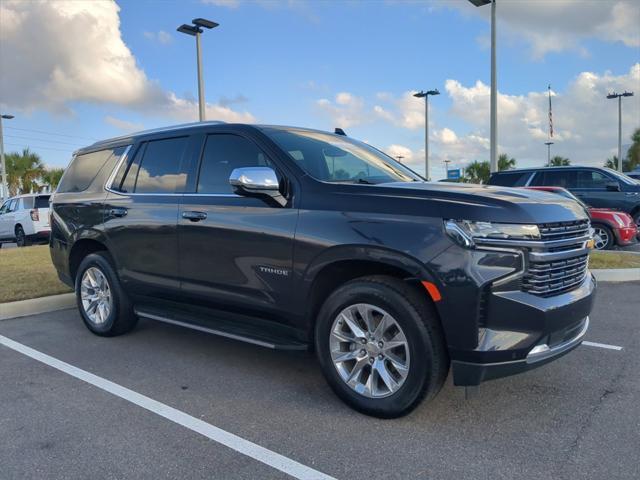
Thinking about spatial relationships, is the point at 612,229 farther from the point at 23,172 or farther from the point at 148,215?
the point at 23,172

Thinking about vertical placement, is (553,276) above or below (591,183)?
below

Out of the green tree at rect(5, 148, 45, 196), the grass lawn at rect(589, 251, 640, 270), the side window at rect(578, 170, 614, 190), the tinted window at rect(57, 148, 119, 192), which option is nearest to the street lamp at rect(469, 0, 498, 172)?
the side window at rect(578, 170, 614, 190)

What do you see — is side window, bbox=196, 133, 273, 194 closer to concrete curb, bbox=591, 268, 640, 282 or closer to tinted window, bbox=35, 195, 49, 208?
concrete curb, bbox=591, 268, 640, 282

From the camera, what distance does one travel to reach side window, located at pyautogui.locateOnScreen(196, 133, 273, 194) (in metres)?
4.27

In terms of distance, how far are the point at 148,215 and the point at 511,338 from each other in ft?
10.4

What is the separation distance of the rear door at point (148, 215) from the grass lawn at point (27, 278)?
7.70 feet

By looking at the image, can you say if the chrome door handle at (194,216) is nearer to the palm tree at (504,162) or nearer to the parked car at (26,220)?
the parked car at (26,220)

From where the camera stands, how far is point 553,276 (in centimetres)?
327

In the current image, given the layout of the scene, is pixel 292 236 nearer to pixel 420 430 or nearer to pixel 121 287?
pixel 420 430

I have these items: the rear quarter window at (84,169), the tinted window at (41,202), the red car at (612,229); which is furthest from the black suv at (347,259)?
the tinted window at (41,202)

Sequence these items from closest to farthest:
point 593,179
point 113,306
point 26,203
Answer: point 113,306 → point 593,179 → point 26,203

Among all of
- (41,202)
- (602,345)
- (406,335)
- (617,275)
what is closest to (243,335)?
(406,335)

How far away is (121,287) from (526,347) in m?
3.67

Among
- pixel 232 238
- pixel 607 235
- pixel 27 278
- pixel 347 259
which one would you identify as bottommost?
pixel 27 278
